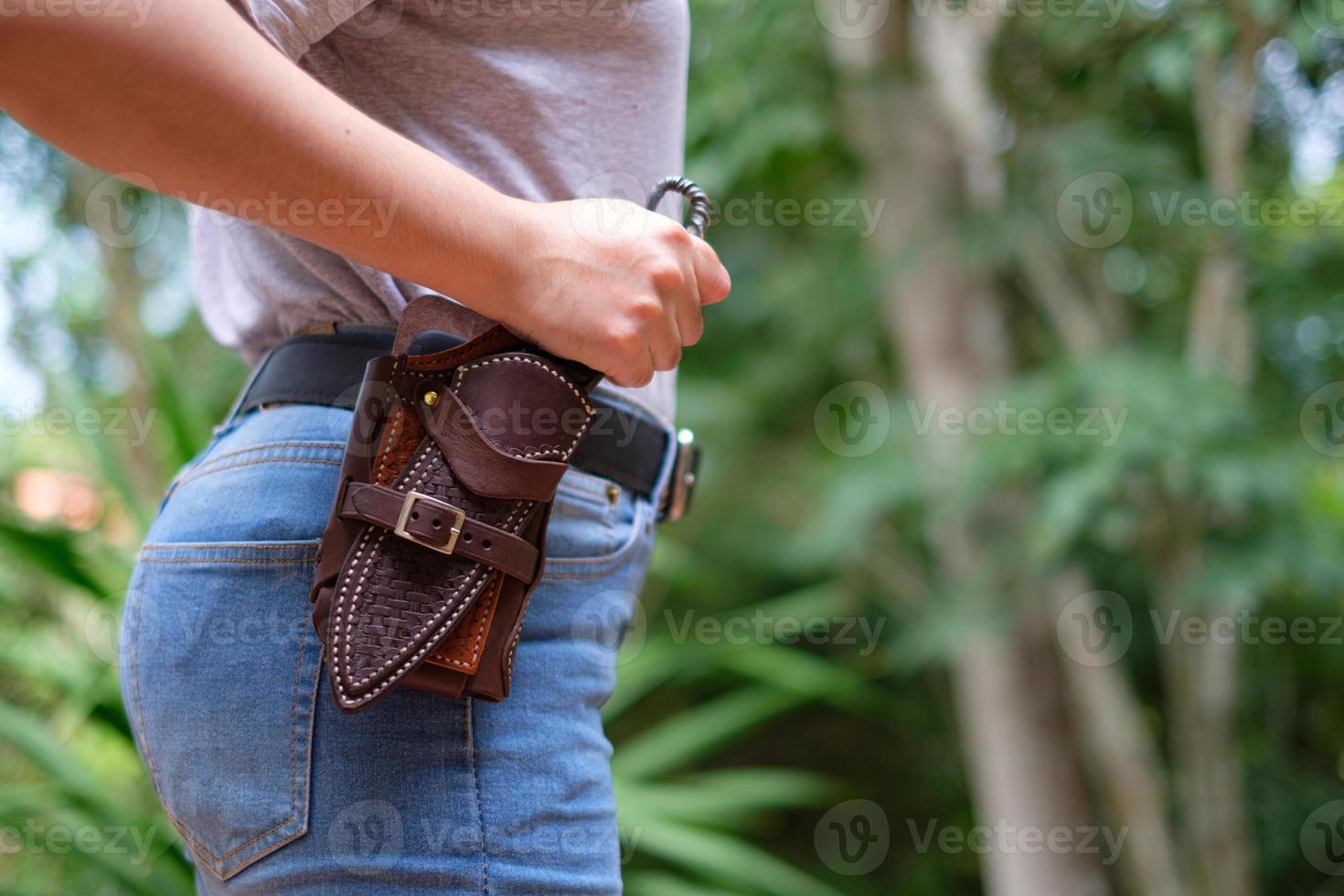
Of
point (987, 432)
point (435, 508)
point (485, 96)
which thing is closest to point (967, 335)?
point (987, 432)

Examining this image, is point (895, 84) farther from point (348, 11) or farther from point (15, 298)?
point (15, 298)

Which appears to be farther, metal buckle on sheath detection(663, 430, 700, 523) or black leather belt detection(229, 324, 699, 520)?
metal buckle on sheath detection(663, 430, 700, 523)

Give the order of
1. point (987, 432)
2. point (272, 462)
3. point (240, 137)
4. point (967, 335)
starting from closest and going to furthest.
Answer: point (240, 137) → point (272, 462) → point (987, 432) → point (967, 335)

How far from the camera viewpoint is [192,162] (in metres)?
0.45

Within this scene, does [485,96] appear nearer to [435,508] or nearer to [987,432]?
[435,508]


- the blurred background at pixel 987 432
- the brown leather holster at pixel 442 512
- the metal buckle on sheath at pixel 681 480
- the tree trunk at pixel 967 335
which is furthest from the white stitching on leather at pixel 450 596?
the tree trunk at pixel 967 335

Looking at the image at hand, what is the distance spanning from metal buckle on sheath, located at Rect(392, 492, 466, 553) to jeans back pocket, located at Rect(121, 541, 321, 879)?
7 centimetres

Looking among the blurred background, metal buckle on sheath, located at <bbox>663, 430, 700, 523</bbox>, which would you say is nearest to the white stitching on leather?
metal buckle on sheath, located at <bbox>663, 430, 700, 523</bbox>

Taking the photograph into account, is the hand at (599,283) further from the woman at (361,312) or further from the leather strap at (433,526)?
the leather strap at (433,526)

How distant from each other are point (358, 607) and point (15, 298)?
230cm

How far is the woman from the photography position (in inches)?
17.3

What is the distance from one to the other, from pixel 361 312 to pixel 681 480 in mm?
251

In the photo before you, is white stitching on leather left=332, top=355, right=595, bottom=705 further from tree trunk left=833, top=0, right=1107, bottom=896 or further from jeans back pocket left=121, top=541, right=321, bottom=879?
tree trunk left=833, top=0, right=1107, bottom=896

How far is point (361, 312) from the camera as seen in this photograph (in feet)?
1.92
